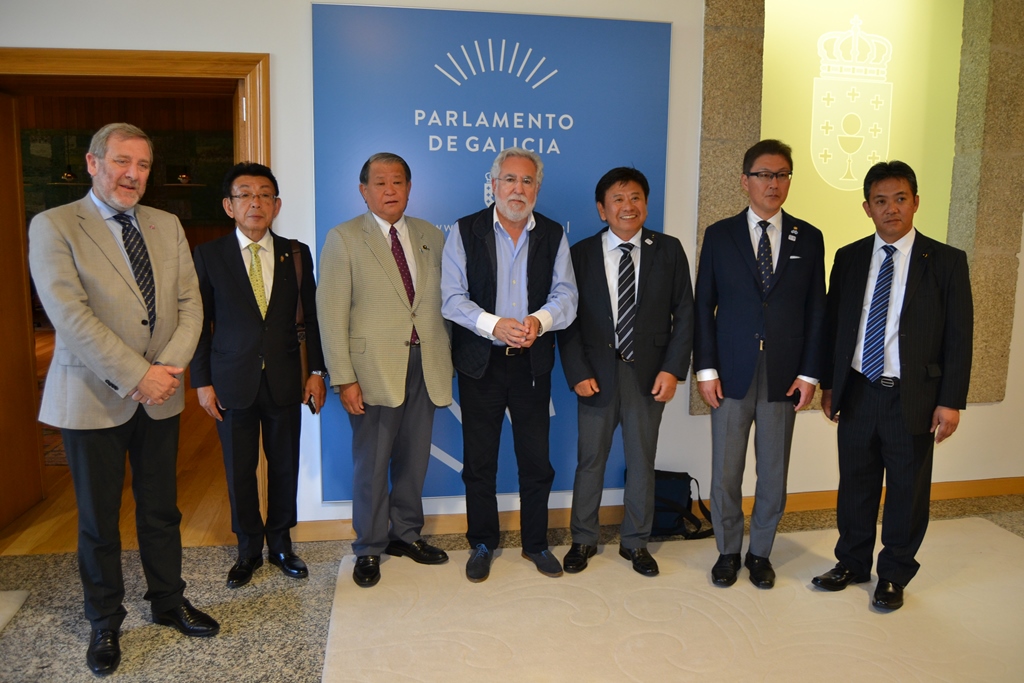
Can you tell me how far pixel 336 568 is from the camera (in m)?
3.36

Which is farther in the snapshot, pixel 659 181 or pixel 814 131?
pixel 814 131

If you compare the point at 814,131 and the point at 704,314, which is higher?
the point at 814,131

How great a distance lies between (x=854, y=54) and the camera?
4160 millimetres

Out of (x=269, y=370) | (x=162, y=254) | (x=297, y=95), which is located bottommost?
(x=269, y=370)

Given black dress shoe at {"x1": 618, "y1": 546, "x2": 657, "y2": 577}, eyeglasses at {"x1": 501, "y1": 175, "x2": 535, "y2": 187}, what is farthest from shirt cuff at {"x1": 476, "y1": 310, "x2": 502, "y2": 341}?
black dress shoe at {"x1": 618, "y1": 546, "x2": 657, "y2": 577}

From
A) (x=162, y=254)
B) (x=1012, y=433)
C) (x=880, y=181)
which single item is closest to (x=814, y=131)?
(x=880, y=181)

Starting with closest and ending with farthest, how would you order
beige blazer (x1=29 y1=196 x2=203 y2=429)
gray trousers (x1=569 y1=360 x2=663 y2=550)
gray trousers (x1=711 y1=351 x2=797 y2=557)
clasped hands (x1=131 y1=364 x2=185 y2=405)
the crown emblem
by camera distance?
beige blazer (x1=29 y1=196 x2=203 y2=429) < clasped hands (x1=131 y1=364 x2=185 y2=405) < gray trousers (x1=711 y1=351 x2=797 y2=557) < gray trousers (x1=569 y1=360 x2=663 y2=550) < the crown emblem

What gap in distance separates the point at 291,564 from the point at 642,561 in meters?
1.56

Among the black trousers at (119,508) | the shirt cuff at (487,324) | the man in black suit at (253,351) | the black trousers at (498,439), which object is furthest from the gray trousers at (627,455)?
the black trousers at (119,508)

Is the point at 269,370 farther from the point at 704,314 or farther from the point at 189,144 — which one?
the point at 189,144

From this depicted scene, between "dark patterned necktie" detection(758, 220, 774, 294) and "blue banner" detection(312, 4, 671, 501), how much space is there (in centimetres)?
82

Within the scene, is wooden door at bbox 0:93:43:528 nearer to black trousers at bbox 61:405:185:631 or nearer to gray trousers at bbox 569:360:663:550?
black trousers at bbox 61:405:185:631

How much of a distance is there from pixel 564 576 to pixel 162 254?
209 cm

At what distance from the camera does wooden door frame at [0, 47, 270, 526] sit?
3.33 metres
